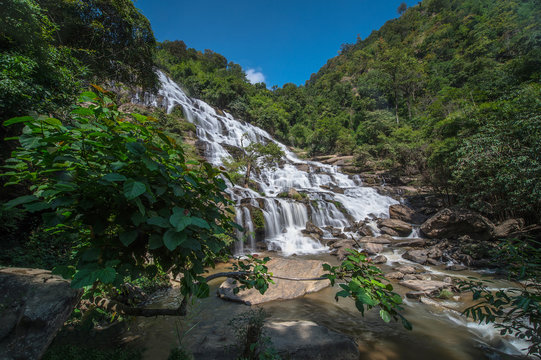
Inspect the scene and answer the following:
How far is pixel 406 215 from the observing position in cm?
1367

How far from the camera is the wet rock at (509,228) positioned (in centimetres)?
832

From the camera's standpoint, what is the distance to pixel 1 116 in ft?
14.5

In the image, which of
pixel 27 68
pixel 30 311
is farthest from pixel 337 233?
pixel 27 68

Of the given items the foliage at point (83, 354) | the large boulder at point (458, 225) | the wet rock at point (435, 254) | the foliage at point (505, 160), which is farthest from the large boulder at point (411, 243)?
the foliage at point (83, 354)

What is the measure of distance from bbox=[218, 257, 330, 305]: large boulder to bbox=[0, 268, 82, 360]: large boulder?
99.5 inches

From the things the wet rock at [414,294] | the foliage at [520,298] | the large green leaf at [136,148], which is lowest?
the wet rock at [414,294]

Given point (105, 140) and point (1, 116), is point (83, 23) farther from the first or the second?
point (105, 140)

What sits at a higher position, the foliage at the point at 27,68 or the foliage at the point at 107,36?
the foliage at the point at 107,36

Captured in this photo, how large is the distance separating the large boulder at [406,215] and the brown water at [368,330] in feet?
31.8

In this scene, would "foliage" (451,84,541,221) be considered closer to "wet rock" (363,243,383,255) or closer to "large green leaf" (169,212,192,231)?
"wet rock" (363,243,383,255)

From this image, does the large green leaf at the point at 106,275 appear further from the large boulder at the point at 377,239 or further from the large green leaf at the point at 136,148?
the large boulder at the point at 377,239

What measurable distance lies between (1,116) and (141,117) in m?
5.89

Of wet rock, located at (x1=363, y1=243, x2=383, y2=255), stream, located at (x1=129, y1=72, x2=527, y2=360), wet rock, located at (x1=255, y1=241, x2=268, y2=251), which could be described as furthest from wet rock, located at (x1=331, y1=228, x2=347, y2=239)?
wet rock, located at (x1=255, y1=241, x2=268, y2=251)

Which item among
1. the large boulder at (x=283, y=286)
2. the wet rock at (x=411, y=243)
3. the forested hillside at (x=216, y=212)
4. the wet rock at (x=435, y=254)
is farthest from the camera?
the wet rock at (x=411, y=243)
